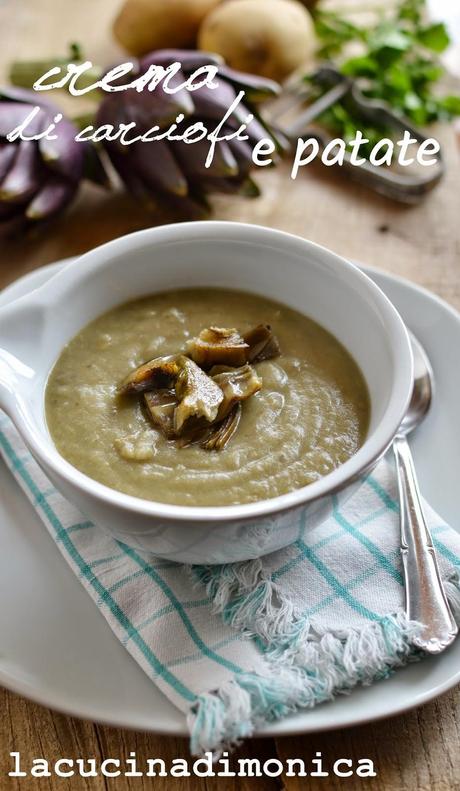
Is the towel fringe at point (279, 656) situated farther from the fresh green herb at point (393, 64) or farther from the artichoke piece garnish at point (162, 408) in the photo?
the fresh green herb at point (393, 64)

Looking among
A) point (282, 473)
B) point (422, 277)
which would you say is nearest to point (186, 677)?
point (282, 473)

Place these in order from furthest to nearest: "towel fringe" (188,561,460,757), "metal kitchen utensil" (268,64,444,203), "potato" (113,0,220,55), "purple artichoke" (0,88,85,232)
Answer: "potato" (113,0,220,55) < "metal kitchen utensil" (268,64,444,203) < "purple artichoke" (0,88,85,232) < "towel fringe" (188,561,460,757)

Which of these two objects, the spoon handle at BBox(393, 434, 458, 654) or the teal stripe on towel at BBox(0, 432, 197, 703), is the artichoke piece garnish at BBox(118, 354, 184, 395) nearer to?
the teal stripe on towel at BBox(0, 432, 197, 703)

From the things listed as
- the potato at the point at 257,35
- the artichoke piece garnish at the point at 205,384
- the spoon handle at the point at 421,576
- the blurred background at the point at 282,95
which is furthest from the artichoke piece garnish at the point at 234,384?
the potato at the point at 257,35

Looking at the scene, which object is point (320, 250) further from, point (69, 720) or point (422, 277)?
point (69, 720)

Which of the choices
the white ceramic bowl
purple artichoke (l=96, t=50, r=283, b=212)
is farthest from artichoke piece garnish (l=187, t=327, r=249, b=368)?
purple artichoke (l=96, t=50, r=283, b=212)
